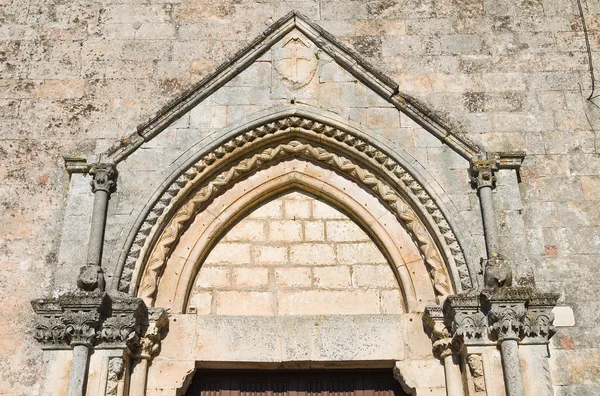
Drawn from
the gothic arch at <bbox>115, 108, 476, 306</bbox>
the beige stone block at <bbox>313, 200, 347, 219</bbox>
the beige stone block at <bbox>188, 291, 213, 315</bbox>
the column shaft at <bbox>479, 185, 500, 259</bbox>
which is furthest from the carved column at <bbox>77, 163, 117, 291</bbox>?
the column shaft at <bbox>479, 185, 500, 259</bbox>

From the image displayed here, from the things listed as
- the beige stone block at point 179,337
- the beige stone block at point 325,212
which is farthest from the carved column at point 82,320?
the beige stone block at point 325,212

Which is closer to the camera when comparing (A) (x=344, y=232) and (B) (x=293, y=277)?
(B) (x=293, y=277)

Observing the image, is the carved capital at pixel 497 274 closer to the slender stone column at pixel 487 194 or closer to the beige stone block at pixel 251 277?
the slender stone column at pixel 487 194

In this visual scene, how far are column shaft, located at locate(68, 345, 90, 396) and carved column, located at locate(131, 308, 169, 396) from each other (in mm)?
522

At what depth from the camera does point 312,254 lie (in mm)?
7617

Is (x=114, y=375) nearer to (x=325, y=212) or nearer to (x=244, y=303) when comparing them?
(x=244, y=303)

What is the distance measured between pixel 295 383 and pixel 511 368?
2127 millimetres

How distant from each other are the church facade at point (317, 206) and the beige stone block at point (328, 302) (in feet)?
0.08

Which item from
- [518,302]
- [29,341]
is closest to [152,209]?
[29,341]

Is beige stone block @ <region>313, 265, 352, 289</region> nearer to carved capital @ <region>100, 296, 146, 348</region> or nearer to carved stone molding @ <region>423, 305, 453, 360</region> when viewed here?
carved stone molding @ <region>423, 305, 453, 360</region>

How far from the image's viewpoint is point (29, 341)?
22.4 ft

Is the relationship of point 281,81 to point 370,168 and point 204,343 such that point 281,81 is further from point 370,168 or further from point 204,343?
point 204,343

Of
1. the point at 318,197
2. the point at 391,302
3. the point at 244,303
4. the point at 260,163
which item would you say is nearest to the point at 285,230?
the point at 318,197

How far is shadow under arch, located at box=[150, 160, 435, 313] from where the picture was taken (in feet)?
23.7
